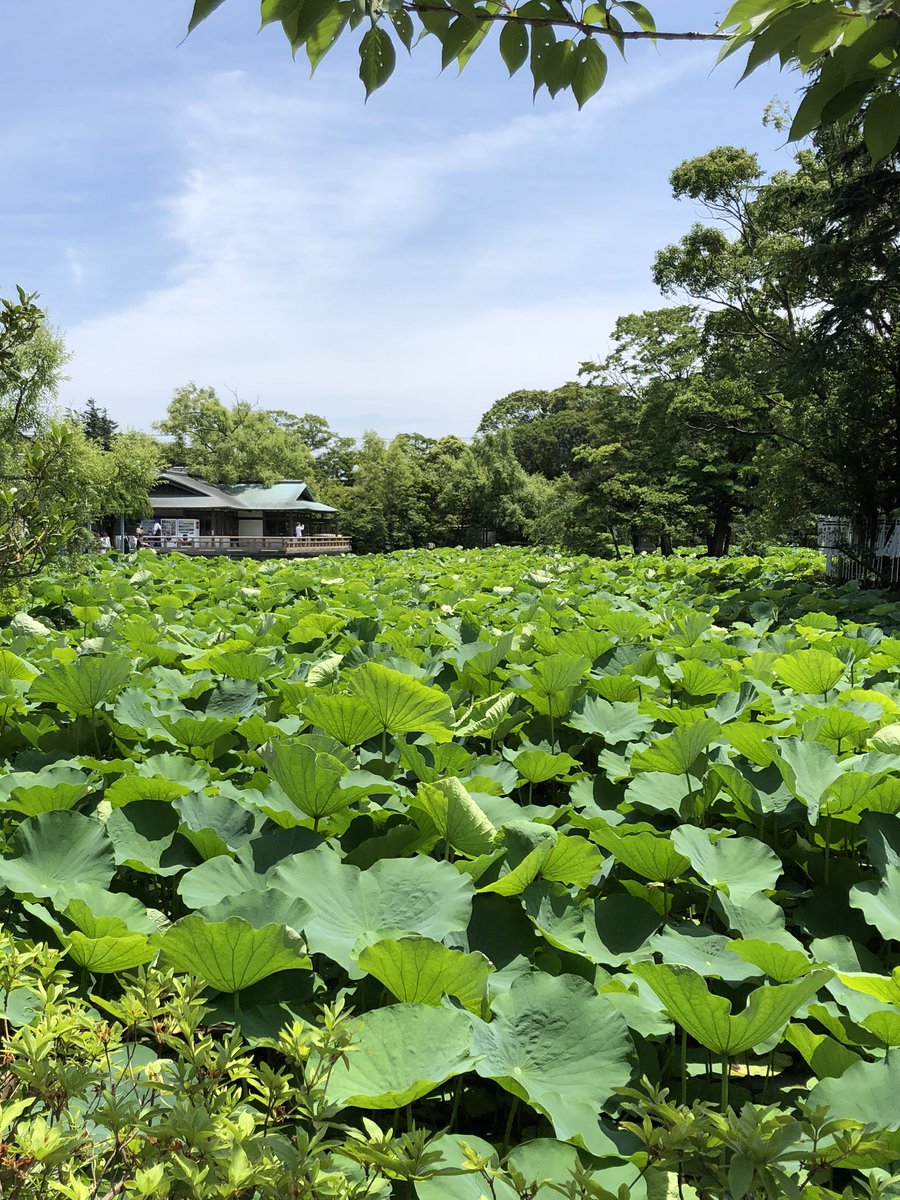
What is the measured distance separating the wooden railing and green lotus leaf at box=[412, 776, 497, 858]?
32.6 metres

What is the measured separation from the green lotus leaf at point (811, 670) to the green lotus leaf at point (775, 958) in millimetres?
1481

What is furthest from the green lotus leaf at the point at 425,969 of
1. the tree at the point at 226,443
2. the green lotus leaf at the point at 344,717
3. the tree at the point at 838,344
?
the tree at the point at 226,443

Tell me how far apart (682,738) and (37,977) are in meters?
1.27

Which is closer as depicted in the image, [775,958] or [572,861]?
[775,958]

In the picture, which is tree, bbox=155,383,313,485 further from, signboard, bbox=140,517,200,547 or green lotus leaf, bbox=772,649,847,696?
green lotus leaf, bbox=772,649,847,696

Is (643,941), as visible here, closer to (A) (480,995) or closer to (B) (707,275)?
(A) (480,995)

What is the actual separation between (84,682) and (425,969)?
1455mm

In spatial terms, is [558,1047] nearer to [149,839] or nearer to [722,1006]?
[722,1006]

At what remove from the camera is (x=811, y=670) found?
2.58 metres

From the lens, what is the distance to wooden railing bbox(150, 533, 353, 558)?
34.8 meters

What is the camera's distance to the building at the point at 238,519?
35.4 metres

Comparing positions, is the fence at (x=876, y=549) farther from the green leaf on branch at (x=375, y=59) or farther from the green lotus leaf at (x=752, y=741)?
the green leaf on branch at (x=375, y=59)

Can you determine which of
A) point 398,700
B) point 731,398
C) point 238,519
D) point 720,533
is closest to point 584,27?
point 398,700

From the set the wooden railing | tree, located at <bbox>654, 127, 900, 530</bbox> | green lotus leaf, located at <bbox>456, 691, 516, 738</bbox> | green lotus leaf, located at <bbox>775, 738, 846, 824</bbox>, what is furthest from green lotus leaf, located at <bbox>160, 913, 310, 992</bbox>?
the wooden railing
